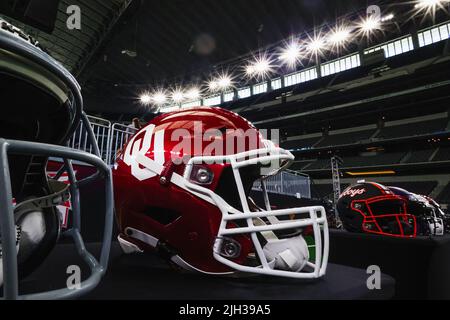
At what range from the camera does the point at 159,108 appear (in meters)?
15.8

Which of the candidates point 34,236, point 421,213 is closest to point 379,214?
point 421,213

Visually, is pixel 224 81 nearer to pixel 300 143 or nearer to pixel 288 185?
pixel 300 143

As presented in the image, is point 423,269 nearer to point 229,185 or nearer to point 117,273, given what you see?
point 229,185

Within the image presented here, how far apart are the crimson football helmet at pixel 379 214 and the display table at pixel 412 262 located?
361mm

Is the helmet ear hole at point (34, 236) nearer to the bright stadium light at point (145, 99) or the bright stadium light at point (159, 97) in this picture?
the bright stadium light at point (159, 97)

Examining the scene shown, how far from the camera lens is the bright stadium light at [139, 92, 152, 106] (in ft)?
45.9

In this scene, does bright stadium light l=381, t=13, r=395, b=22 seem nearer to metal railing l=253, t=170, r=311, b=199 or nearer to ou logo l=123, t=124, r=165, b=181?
metal railing l=253, t=170, r=311, b=199

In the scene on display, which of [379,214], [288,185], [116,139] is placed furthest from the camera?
[288,185]

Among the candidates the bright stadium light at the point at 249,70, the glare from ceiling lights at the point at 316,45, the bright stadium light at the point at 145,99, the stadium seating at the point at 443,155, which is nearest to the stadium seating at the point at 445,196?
the stadium seating at the point at 443,155

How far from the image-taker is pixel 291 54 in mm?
11312

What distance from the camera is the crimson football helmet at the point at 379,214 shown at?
173 cm

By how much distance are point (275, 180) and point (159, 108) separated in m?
10.7

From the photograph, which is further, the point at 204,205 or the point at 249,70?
the point at 249,70

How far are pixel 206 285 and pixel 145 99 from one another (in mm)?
14798
